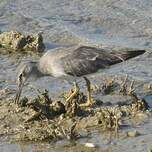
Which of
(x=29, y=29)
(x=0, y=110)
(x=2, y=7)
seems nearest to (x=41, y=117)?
(x=0, y=110)

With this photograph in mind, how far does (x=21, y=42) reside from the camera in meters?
11.6

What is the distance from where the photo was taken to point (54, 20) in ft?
44.2

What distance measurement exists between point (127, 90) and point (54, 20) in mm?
4561

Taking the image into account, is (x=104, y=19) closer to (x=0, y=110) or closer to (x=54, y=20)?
(x=54, y=20)

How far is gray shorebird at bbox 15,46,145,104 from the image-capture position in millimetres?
9266

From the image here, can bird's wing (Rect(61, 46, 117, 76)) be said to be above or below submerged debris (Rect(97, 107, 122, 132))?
above

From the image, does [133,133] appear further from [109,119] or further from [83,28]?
[83,28]

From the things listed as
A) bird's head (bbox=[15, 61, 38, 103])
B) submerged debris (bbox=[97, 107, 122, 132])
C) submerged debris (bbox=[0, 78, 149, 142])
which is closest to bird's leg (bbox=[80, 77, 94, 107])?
submerged debris (bbox=[0, 78, 149, 142])

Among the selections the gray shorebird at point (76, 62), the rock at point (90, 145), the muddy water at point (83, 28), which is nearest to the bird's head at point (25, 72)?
the gray shorebird at point (76, 62)

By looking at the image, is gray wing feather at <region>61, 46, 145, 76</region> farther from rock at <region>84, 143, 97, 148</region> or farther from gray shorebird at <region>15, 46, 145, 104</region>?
rock at <region>84, 143, 97, 148</region>

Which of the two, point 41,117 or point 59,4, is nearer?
Answer: point 41,117

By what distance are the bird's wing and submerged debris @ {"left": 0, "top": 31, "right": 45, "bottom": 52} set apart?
227cm

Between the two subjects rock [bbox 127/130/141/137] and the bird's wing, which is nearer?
rock [bbox 127/130/141/137]

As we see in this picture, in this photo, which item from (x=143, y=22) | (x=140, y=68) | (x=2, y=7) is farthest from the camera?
(x=2, y=7)
